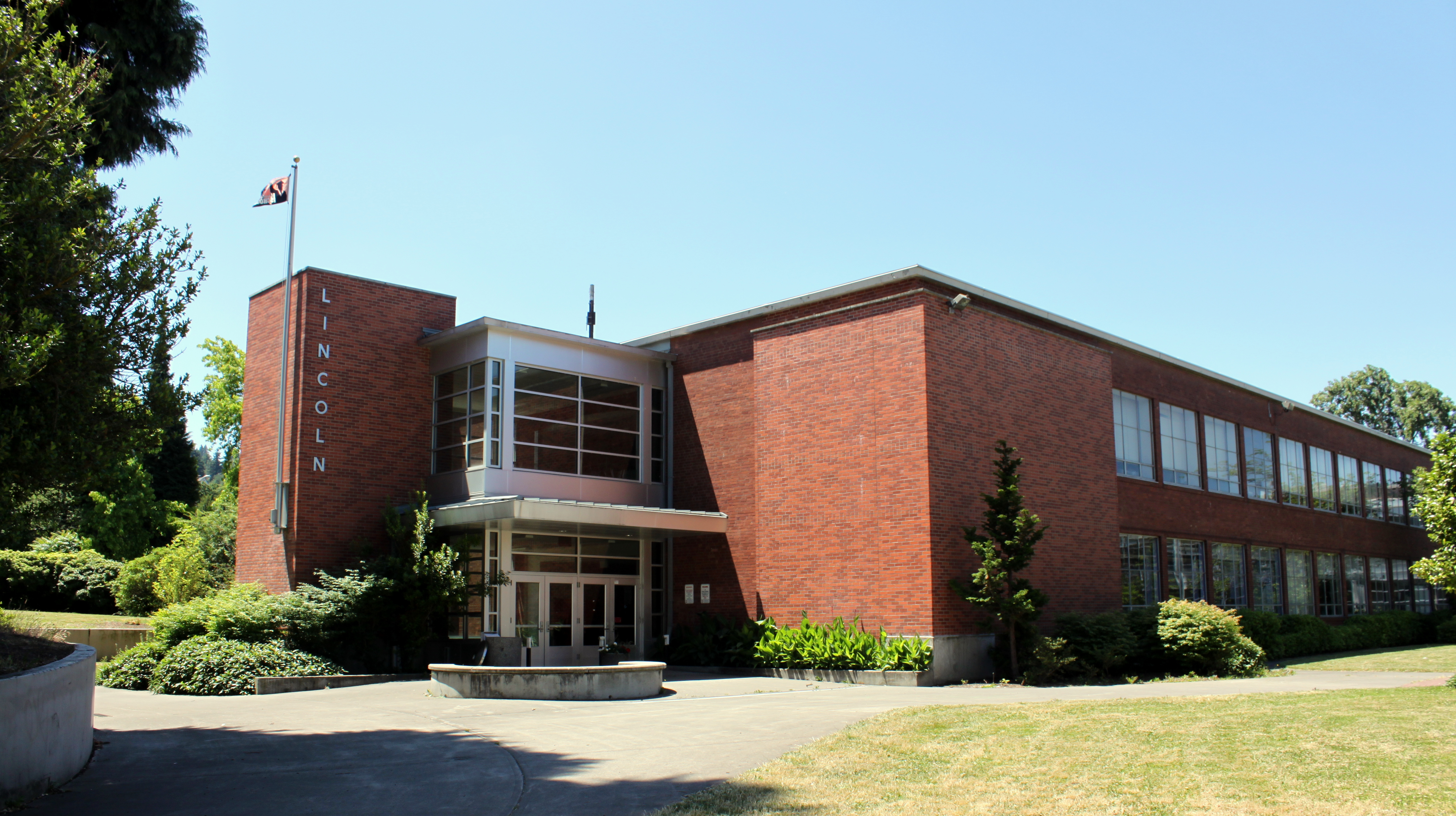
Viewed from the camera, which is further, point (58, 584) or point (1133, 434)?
point (58, 584)

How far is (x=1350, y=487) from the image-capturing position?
3931 centimetres

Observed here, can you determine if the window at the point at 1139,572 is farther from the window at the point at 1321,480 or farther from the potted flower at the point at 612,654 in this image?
the window at the point at 1321,480

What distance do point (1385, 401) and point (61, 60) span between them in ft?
269

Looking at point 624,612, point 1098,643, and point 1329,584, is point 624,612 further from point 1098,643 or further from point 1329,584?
point 1329,584

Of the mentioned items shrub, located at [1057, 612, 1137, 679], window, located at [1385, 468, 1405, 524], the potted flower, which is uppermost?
window, located at [1385, 468, 1405, 524]

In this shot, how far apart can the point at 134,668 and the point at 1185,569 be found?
2421cm

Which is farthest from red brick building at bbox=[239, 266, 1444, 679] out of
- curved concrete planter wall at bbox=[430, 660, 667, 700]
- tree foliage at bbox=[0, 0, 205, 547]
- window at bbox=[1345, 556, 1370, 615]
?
window at bbox=[1345, 556, 1370, 615]

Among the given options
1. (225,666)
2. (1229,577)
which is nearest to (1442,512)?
(1229,577)

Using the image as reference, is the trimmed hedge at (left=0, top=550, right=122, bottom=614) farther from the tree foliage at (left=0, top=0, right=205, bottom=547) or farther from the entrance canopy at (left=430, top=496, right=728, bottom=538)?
the tree foliage at (left=0, top=0, right=205, bottom=547)

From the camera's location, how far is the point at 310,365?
22.8 meters

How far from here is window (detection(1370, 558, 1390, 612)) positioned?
39.6 meters

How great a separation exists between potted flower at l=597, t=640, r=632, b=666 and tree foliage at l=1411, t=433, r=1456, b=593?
577 inches

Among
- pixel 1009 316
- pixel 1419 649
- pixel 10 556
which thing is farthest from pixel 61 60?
pixel 1419 649

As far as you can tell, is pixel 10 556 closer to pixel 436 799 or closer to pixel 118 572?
pixel 118 572
